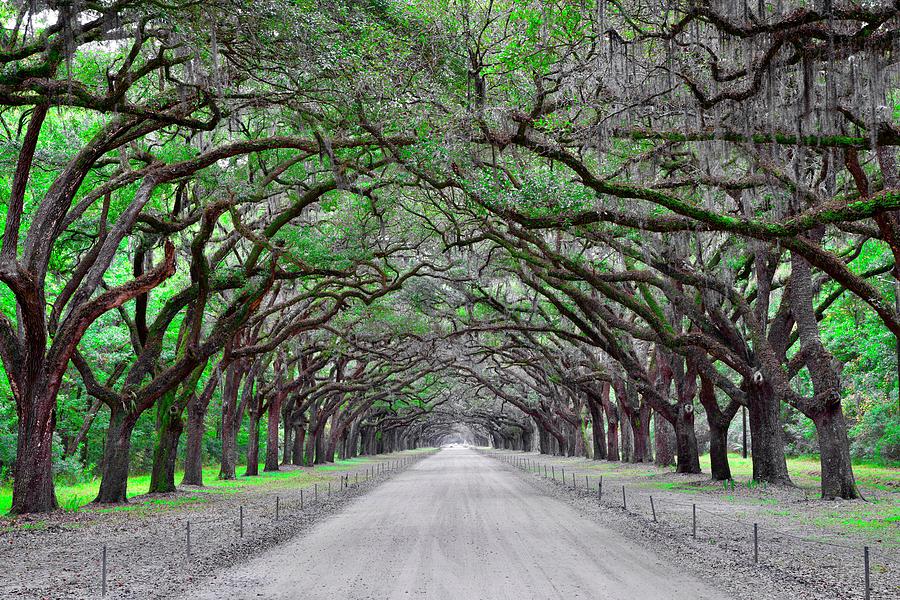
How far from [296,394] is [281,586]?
3367 centimetres

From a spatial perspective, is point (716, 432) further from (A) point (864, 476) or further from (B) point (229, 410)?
(B) point (229, 410)

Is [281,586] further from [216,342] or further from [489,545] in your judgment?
[216,342]

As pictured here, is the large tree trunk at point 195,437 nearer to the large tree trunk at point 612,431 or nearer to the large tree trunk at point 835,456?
the large tree trunk at point 835,456

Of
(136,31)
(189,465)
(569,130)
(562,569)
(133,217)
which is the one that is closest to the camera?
(562,569)

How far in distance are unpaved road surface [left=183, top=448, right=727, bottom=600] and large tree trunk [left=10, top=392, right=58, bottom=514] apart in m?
5.67

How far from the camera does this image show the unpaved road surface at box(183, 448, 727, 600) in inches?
331

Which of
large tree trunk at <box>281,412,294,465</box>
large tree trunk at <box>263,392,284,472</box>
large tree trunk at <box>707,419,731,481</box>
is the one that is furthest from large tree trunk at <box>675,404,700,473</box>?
large tree trunk at <box>281,412,294,465</box>

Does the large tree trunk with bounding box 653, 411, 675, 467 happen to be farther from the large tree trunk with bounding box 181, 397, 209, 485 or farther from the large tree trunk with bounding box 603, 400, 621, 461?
the large tree trunk with bounding box 181, 397, 209, 485

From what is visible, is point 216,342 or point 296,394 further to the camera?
point 296,394

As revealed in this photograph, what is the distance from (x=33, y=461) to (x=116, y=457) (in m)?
4.07

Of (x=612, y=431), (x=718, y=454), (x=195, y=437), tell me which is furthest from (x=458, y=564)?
(x=612, y=431)

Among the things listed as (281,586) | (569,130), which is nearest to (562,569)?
(281,586)

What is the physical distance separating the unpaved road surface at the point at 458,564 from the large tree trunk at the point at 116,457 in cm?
607

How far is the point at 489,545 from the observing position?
475 inches
